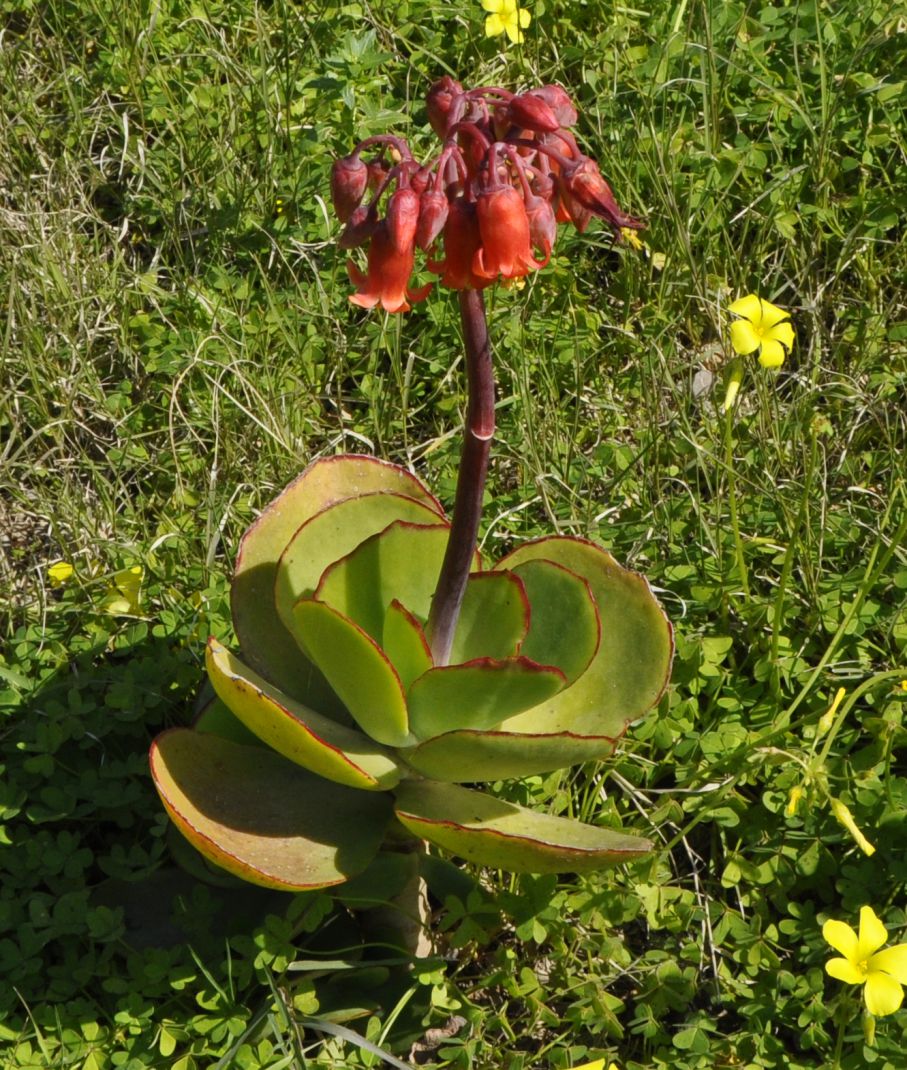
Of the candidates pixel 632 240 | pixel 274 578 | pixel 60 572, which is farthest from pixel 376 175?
pixel 632 240

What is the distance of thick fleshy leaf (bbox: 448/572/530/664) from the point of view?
2.14 meters

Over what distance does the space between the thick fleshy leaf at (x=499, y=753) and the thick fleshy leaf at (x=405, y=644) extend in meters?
0.13

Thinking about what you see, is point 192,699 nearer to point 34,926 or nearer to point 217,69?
point 34,926

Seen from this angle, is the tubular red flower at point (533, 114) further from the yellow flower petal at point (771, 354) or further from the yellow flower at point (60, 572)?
the yellow flower at point (60, 572)

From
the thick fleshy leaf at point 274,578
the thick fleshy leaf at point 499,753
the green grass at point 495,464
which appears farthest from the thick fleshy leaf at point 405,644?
the green grass at point 495,464

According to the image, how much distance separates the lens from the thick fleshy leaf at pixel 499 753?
196 centimetres

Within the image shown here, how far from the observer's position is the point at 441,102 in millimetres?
1697

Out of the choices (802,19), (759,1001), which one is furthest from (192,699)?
(802,19)

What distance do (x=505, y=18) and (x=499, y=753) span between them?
7.46ft

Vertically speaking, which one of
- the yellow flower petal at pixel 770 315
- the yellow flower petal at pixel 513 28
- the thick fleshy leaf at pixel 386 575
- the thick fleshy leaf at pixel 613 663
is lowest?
the thick fleshy leaf at pixel 613 663

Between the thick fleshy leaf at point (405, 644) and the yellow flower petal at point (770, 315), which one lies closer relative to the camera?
the thick fleshy leaf at point (405, 644)

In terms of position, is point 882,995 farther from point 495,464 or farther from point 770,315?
point 495,464

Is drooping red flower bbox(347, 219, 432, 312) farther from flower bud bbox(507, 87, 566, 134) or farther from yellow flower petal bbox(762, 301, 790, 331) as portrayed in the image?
yellow flower petal bbox(762, 301, 790, 331)

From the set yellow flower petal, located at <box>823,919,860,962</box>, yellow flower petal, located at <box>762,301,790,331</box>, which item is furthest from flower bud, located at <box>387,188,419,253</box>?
yellow flower petal, located at <box>823,919,860,962</box>
